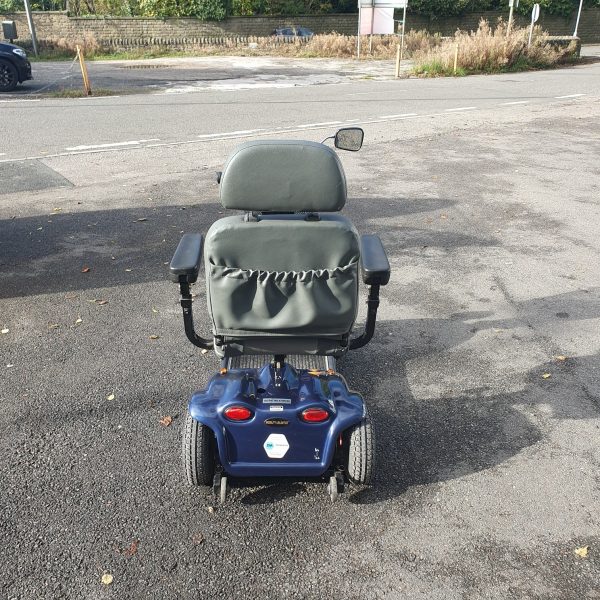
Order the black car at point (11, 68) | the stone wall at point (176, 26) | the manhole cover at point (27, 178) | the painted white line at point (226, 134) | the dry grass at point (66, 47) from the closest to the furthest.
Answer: the manhole cover at point (27, 178)
the painted white line at point (226, 134)
the black car at point (11, 68)
the dry grass at point (66, 47)
the stone wall at point (176, 26)

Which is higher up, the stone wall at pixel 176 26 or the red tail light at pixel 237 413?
the red tail light at pixel 237 413

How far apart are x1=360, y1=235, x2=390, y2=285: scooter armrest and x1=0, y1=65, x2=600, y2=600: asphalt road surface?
3.30 ft

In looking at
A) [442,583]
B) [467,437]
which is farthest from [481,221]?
[442,583]

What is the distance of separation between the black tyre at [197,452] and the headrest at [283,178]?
3.52 feet

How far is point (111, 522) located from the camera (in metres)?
2.92

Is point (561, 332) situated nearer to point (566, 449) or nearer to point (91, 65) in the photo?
point (566, 449)

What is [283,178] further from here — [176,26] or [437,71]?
[176,26]

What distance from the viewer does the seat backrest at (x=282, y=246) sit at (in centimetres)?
271

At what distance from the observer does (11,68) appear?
54.1 ft

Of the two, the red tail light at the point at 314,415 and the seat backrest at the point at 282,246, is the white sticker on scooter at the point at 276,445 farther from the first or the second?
the seat backrest at the point at 282,246

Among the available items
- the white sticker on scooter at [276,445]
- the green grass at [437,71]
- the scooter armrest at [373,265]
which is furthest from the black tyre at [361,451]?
the green grass at [437,71]

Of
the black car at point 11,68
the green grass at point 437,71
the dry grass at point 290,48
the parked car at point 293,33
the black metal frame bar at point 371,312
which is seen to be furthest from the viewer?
the parked car at point 293,33

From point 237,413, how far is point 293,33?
3548 centimetres

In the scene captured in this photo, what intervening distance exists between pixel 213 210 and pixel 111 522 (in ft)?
16.5
